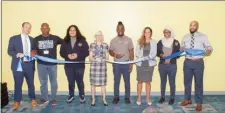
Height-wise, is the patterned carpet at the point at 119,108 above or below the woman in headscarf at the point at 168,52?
below

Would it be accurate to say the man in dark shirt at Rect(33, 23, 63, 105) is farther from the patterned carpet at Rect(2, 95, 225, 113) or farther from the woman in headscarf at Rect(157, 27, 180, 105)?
the woman in headscarf at Rect(157, 27, 180, 105)

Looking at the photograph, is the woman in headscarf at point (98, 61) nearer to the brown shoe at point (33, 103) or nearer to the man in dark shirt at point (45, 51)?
the man in dark shirt at point (45, 51)

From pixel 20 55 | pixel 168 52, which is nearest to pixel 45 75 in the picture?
pixel 20 55

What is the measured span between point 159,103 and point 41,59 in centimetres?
274

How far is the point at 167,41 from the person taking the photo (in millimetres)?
6332

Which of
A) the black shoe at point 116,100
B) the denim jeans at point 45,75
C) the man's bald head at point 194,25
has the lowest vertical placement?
the black shoe at point 116,100

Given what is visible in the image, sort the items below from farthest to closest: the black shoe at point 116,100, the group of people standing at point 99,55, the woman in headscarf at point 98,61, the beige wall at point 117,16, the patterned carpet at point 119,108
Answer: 1. the beige wall at point 117,16
2. the black shoe at point 116,100
3. the woman in headscarf at point 98,61
4. the group of people standing at point 99,55
5. the patterned carpet at point 119,108

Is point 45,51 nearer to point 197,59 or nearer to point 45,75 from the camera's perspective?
point 45,75

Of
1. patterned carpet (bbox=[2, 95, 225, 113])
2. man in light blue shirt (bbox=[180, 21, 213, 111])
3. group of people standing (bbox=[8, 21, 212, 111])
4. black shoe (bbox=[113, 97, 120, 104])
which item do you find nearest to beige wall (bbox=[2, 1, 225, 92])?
group of people standing (bbox=[8, 21, 212, 111])

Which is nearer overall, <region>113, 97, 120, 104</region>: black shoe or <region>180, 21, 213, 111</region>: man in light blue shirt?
<region>180, 21, 213, 111</region>: man in light blue shirt

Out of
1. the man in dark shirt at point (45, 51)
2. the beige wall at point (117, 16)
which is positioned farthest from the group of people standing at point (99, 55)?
the beige wall at point (117, 16)

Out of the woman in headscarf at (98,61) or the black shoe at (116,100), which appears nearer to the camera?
the woman in headscarf at (98,61)

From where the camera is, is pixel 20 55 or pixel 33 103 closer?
pixel 20 55

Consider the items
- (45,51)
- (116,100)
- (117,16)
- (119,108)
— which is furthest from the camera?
(117,16)
